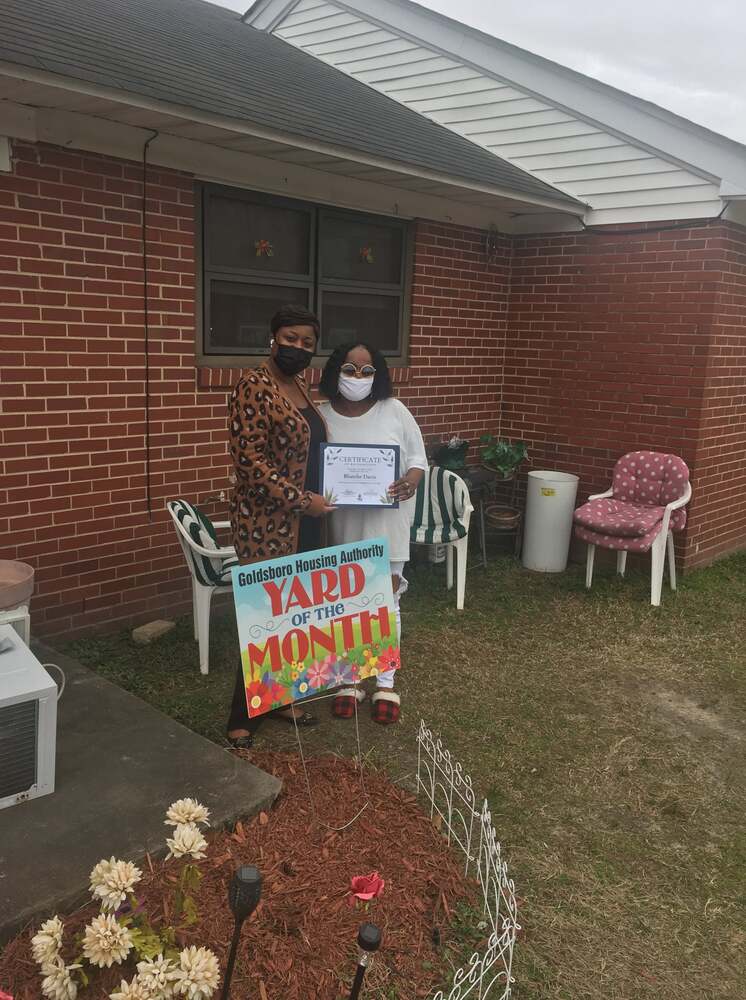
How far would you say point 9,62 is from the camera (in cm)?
351

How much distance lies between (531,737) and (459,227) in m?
4.72

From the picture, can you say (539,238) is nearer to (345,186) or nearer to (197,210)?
(345,186)

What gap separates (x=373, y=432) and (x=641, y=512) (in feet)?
11.2

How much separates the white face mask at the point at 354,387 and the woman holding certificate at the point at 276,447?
190 millimetres

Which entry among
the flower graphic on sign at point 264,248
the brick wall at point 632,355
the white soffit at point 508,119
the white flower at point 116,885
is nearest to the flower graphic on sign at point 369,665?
the white flower at point 116,885

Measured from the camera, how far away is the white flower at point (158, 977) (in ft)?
5.89

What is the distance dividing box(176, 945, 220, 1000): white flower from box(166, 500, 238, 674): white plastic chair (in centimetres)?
281

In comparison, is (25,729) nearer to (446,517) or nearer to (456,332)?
(446,517)

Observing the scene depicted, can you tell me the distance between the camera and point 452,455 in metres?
6.80

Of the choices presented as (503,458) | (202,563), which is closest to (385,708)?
(202,563)

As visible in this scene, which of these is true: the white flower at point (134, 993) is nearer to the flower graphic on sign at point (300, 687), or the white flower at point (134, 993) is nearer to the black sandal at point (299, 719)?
the flower graphic on sign at point (300, 687)

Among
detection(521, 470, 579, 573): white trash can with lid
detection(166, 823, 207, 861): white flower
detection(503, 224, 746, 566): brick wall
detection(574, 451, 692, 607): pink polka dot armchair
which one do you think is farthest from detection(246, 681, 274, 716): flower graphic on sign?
detection(503, 224, 746, 566): brick wall

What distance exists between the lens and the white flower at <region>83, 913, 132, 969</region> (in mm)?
1879

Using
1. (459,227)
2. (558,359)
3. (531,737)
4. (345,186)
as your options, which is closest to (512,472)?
(558,359)
